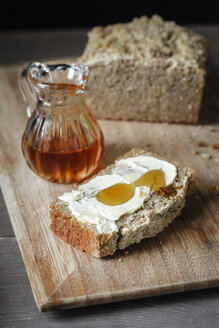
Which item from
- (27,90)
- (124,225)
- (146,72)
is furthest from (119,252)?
(146,72)

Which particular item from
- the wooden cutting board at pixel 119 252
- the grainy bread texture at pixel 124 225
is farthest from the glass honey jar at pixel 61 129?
the grainy bread texture at pixel 124 225

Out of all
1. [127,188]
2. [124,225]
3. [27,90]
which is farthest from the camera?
[27,90]

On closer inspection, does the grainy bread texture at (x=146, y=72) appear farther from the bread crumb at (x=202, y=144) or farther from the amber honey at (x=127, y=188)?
the amber honey at (x=127, y=188)

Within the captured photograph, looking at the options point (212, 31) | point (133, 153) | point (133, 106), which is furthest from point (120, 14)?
point (133, 153)

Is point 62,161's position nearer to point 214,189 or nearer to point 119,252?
point 119,252

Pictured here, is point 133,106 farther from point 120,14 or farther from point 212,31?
point 120,14

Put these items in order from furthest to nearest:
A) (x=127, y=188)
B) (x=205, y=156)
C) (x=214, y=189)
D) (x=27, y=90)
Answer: (x=205, y=156)
(x=27, y=90)
(x=214, y=189)
(x=127, y=188)
